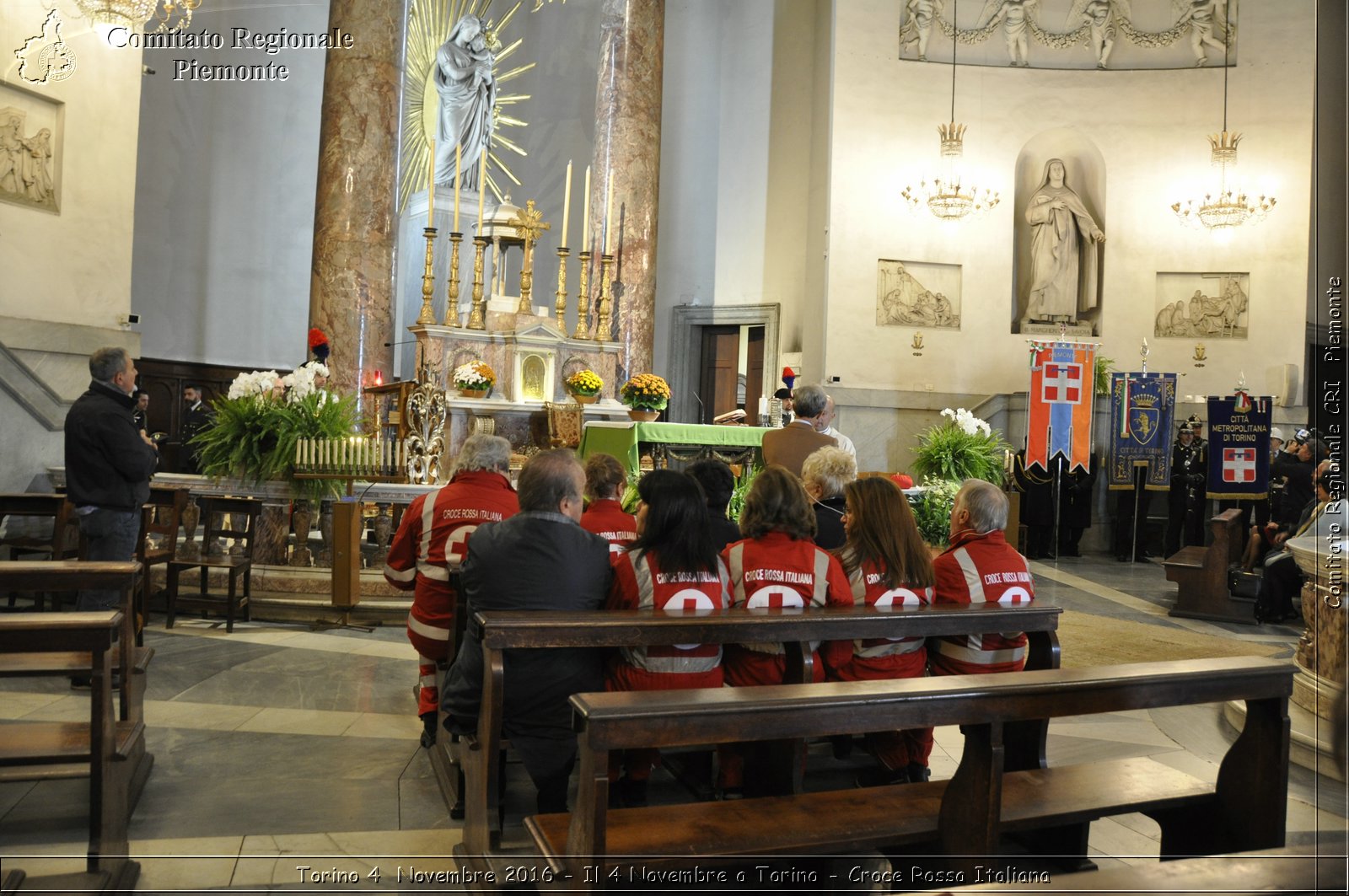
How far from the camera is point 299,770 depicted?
13.9ft

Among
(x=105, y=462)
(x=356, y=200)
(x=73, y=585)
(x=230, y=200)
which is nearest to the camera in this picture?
(x=73, y=585)

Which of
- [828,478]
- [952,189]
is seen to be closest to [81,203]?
[828,478]

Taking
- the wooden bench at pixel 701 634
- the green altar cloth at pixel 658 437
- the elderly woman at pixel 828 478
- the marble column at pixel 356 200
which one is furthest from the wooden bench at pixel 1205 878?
the marble column at pixel 356 200

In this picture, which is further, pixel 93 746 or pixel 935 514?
pixel 935 514

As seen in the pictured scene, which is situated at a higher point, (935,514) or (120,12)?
(120,12)

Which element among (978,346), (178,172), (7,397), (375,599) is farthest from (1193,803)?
(178,172)

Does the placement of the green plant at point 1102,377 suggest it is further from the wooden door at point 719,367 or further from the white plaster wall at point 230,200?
the white plaster wall at point 230,200

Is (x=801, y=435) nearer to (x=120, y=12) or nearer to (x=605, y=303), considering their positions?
(x=605, y=303)

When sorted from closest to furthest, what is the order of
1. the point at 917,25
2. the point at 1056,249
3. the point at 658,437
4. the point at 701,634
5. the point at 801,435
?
the point at 701,634
the point at 801,435
the point at 658,437
the point at 917,25
the point at 1056,249

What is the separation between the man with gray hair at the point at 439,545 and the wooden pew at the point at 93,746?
1278 millimetres

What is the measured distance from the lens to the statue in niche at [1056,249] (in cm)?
1594

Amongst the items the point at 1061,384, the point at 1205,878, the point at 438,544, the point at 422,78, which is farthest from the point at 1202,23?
the point at 1205,878

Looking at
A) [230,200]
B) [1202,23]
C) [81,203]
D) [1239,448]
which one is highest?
[1202,23]

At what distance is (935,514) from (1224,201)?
345 inches
